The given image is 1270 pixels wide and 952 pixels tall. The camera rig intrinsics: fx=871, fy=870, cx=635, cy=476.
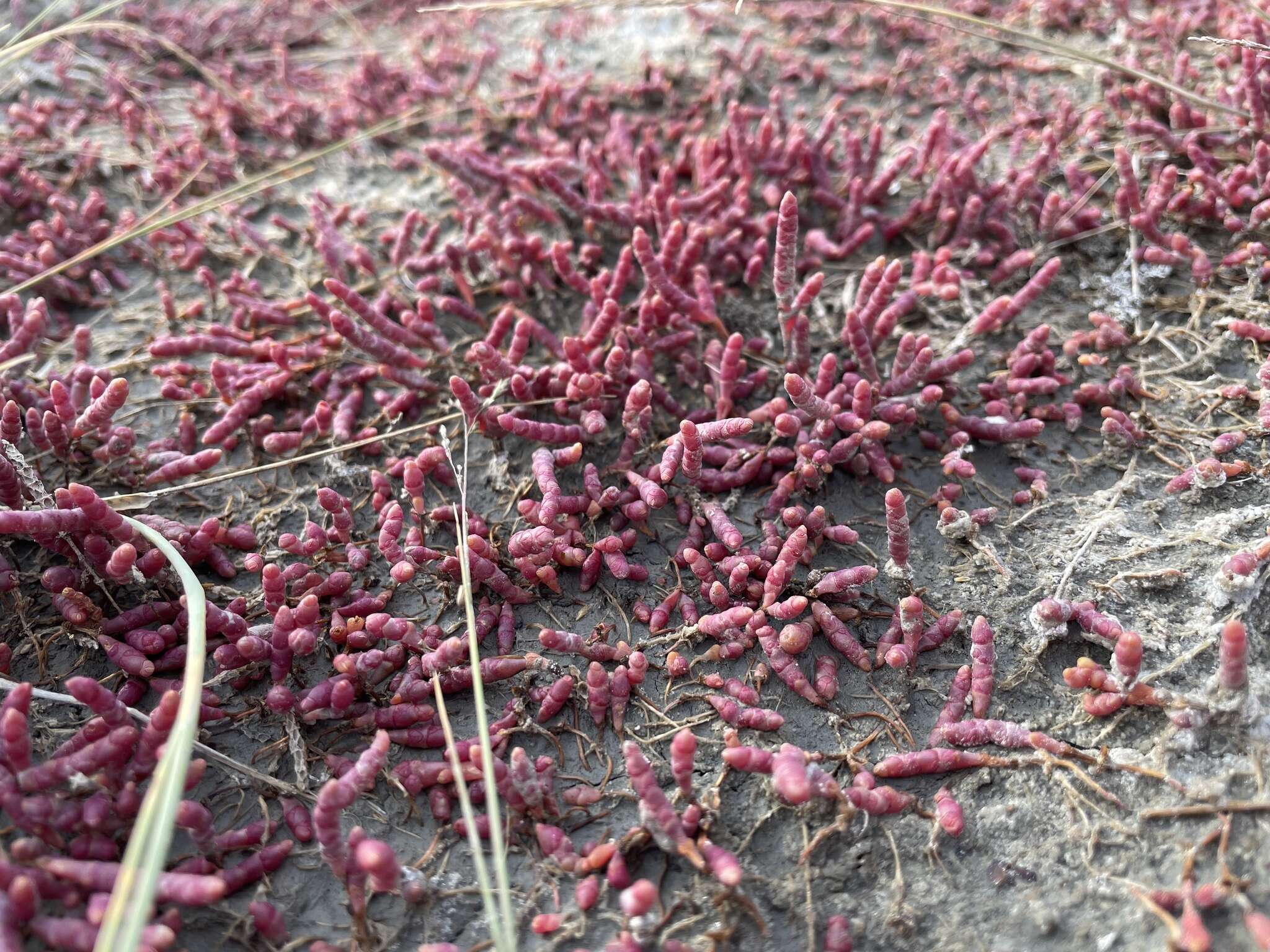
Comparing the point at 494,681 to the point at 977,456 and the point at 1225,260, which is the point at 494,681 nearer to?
the point at 977,456

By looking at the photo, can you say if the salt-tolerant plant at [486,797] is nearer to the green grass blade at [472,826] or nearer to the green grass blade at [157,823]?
the green grass blade at [472,826]

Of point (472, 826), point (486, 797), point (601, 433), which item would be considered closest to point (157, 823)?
point (472, 826)

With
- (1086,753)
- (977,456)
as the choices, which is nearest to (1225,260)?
(977,456)

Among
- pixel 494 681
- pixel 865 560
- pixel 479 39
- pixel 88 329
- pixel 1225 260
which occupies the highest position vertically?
pixel 479 39

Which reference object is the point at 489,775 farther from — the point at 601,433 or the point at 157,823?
the point at 601,433

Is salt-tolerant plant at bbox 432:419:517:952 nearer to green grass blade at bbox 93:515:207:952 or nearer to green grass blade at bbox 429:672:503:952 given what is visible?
green grass blade at bbox 429:672:503:952
